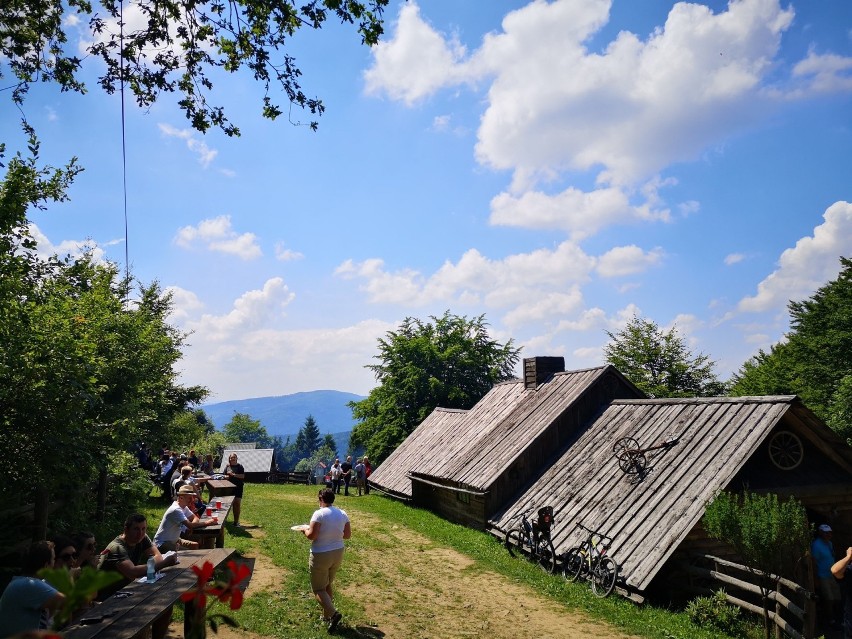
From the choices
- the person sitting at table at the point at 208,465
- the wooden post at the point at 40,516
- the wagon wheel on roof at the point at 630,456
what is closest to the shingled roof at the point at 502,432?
the wagon wheel on roof at the point at 630,456

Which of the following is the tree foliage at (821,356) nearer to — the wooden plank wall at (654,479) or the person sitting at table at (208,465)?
the wooden plank wall at (654,479)

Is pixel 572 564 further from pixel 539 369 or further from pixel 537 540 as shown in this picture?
pixel 539 369

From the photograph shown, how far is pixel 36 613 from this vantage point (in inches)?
198

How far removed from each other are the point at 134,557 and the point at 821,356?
4714 cm

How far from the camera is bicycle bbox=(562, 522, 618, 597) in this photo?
11.6m

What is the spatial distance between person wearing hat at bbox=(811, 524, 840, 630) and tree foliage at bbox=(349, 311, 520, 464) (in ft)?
100

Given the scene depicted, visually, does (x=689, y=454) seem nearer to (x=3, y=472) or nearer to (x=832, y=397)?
(x=3, y=472)

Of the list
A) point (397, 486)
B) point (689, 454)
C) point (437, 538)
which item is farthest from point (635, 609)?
point (397, 486)

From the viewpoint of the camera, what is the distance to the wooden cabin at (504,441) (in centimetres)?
→ 1831

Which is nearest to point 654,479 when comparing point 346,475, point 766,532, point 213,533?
point 766,532

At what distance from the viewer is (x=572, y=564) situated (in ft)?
42.4

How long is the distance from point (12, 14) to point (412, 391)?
35.1 m

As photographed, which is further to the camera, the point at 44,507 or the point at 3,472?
the point at 44,507

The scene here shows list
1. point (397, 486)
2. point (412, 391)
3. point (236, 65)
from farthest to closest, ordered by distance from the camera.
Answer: point (412, 391)
point (397, 486)
point (236, 65)
